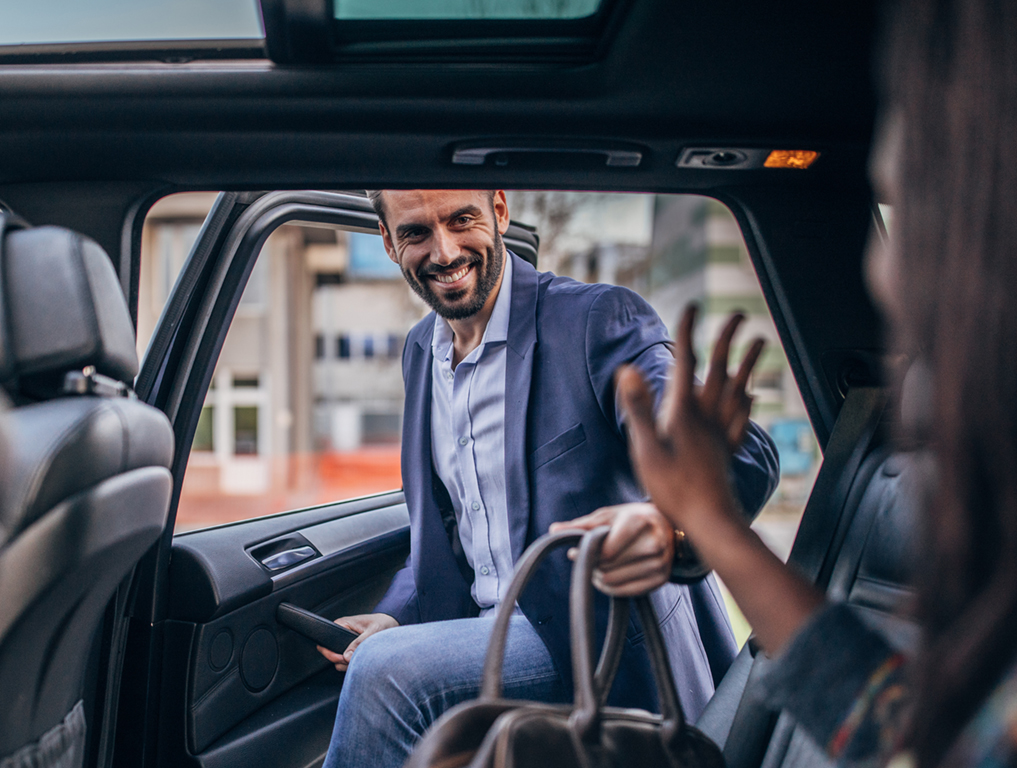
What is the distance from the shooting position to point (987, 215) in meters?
0.56

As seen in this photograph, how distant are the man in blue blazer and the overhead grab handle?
35 cm

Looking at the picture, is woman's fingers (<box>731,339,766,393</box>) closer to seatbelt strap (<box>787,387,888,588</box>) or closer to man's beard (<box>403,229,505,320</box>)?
seatbelt strap (<box>787,387,888,588</box>)

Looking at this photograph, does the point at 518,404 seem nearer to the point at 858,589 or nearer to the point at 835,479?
the point at 835,479

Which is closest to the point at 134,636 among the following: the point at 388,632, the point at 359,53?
the point at 388,632

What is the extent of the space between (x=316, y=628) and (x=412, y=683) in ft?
1.62

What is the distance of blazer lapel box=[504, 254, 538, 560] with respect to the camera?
157cm

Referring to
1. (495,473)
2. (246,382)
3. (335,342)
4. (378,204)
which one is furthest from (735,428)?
(335,342)

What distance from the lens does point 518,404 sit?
64.2 inches

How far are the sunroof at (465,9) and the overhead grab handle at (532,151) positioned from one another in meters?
0.22

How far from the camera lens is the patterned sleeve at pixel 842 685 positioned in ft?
2.17

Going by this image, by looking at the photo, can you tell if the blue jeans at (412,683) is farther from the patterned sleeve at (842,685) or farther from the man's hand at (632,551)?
the patterned sleeve at (842,685)

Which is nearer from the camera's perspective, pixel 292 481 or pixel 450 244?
pixel 450 244

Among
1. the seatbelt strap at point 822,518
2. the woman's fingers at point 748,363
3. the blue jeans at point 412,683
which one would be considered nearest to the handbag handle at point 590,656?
the woman's fingers at point 748,363

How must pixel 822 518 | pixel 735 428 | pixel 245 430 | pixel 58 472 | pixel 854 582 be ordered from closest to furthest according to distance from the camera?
pixel 735 428 < pixel 58 472 < pixel 854 582 < pixel 822 518 < pixel 245 430
